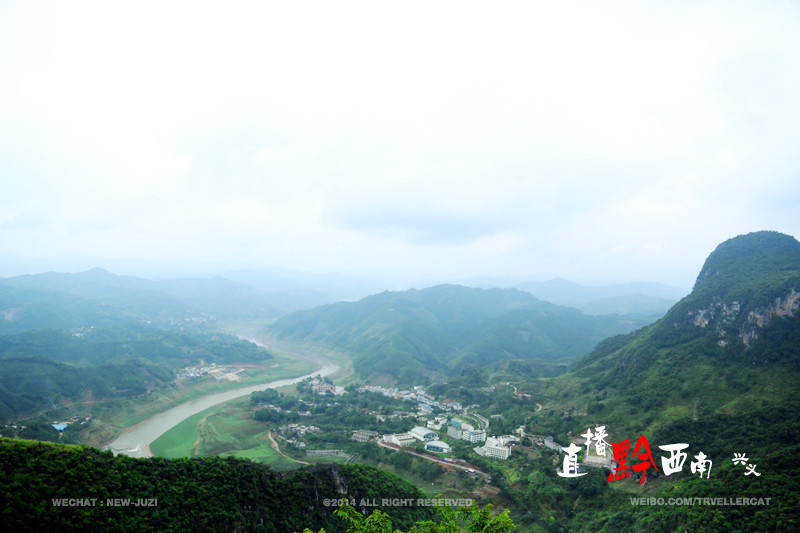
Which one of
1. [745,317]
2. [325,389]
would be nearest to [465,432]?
[325,389]

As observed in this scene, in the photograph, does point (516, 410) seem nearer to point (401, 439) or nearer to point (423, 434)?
point (423, 434)

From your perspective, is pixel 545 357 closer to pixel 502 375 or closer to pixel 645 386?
pixel 502 375

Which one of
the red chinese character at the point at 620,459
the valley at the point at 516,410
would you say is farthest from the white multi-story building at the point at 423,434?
the red chinese character at the point at 620,459

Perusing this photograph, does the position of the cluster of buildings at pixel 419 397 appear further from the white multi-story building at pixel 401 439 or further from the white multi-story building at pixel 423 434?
the white multi-story building at pixel 401 439

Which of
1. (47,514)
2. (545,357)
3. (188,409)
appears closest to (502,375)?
(545,357)

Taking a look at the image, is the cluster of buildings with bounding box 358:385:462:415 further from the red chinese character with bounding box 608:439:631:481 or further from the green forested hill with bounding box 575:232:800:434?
the red chinese character with bounding box 608:439:631:481

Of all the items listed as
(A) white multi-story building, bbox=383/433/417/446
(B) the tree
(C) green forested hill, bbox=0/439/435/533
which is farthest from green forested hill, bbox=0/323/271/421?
(B) the tree
